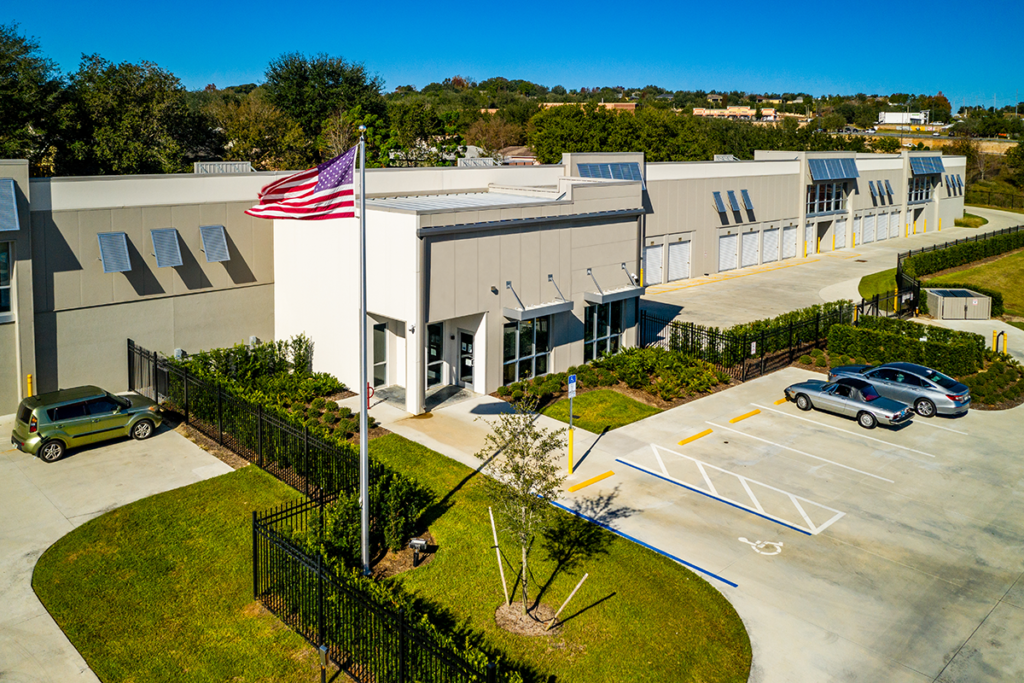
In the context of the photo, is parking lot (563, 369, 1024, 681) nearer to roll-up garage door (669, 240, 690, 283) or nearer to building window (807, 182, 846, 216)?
roll-up garage door (669, 240, 690, 283)

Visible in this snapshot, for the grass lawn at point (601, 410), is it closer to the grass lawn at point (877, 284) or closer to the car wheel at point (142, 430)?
the car wheel at point (142, 430)

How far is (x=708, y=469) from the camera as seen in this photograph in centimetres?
2033

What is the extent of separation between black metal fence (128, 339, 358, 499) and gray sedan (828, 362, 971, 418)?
54.3ft

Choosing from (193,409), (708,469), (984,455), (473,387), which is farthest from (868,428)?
(193,409)

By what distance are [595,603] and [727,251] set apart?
39091 mm

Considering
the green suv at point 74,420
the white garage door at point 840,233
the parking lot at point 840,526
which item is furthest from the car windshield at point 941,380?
the white garage door at point 840,233

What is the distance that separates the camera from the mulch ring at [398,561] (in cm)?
1511

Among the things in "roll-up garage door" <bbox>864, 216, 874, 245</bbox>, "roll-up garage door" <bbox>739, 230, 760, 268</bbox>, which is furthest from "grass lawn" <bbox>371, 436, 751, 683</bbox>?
"roll-up garage door" <bbox>864, 216, 874, 245</bbox>

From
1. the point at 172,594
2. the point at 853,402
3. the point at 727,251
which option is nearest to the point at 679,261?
the point at 727,251

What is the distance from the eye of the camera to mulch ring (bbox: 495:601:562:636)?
13203mm

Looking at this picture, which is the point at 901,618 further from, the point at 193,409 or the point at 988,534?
the point at 193,409

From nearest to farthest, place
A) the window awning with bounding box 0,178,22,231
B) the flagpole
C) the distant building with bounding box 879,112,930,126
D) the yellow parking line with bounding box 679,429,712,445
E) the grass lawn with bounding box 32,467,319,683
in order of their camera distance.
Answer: the grass lawn with bounding box 32,467,319,683, the flagpole, the window awning with bounding box 0,178,22,231, the yellow parking line with bounding box 679,429,712,445, the distant building with bounding box 879,112,930,126

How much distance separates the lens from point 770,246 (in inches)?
2093

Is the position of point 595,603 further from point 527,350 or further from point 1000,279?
point 1000,279
